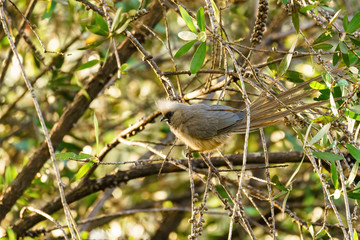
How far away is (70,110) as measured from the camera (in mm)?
3580

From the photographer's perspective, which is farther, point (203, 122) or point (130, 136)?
point (130, 136)

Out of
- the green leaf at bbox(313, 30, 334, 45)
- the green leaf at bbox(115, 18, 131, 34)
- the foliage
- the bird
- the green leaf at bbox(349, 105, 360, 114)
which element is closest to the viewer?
the green leaf at bbox(349, 105, 360, 114)

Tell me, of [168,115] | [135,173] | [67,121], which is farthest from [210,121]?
[67,121]

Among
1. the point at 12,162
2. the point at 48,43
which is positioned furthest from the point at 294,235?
the point at 48,43

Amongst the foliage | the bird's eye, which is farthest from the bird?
the foliage

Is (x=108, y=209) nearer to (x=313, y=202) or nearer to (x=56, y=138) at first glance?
(x=56, y=138)

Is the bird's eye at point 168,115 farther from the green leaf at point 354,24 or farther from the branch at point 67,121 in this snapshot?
the green leaf at point 354,24

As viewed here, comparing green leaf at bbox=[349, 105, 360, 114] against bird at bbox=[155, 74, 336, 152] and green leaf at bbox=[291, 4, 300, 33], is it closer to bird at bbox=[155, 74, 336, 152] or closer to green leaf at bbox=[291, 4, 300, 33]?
green leaf at bbox=[291, 4, 300, 33]

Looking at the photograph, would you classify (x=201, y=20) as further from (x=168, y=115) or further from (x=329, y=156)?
(x=168, y=115)

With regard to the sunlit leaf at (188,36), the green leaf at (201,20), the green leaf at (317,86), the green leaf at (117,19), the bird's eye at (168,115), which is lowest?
the green leaf at (317,86)

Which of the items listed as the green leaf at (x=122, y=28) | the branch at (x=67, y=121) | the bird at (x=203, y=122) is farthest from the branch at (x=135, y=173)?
the green leaf at (x=122, y=28)

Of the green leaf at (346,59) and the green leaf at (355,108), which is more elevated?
the green leaf at (346,59)

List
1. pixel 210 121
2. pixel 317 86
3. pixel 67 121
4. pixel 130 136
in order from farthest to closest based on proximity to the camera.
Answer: pixel 67 121 → pixel 130 136 → pixel 210 121 → pixel 317 86

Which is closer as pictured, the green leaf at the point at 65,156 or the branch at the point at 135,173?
the green leaf at the point at 65,156
